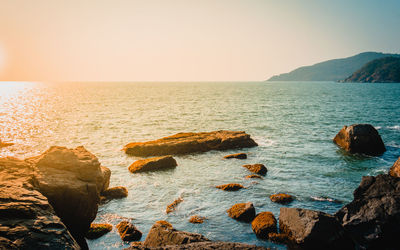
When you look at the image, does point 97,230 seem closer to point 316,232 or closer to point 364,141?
point 316,232

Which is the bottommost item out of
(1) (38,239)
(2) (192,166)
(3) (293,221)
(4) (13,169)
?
(2) (192,166)

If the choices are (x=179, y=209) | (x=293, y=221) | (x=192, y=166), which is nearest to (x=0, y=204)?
(x=179, y=209)

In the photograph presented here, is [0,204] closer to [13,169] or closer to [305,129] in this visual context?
[13,169]

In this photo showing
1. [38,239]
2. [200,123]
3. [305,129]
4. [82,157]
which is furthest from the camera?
[200,123]

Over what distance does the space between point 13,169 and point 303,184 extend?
1998cm

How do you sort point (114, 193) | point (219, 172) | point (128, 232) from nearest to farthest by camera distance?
point (128, 232) → point (114, 193) → point (219, 172)

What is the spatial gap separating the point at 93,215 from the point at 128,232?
2.17m

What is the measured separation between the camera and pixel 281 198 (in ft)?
59.5

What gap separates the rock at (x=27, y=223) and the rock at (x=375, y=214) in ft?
41.1

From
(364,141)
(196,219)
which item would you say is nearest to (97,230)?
(196,219)

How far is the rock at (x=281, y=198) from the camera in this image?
59.1 feet

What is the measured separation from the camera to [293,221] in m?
12.7

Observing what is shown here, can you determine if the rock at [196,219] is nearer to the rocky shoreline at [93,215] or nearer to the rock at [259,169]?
the rocky shoreline at [93,215]

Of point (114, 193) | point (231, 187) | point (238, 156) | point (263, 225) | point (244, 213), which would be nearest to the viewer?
point (263, 225)
